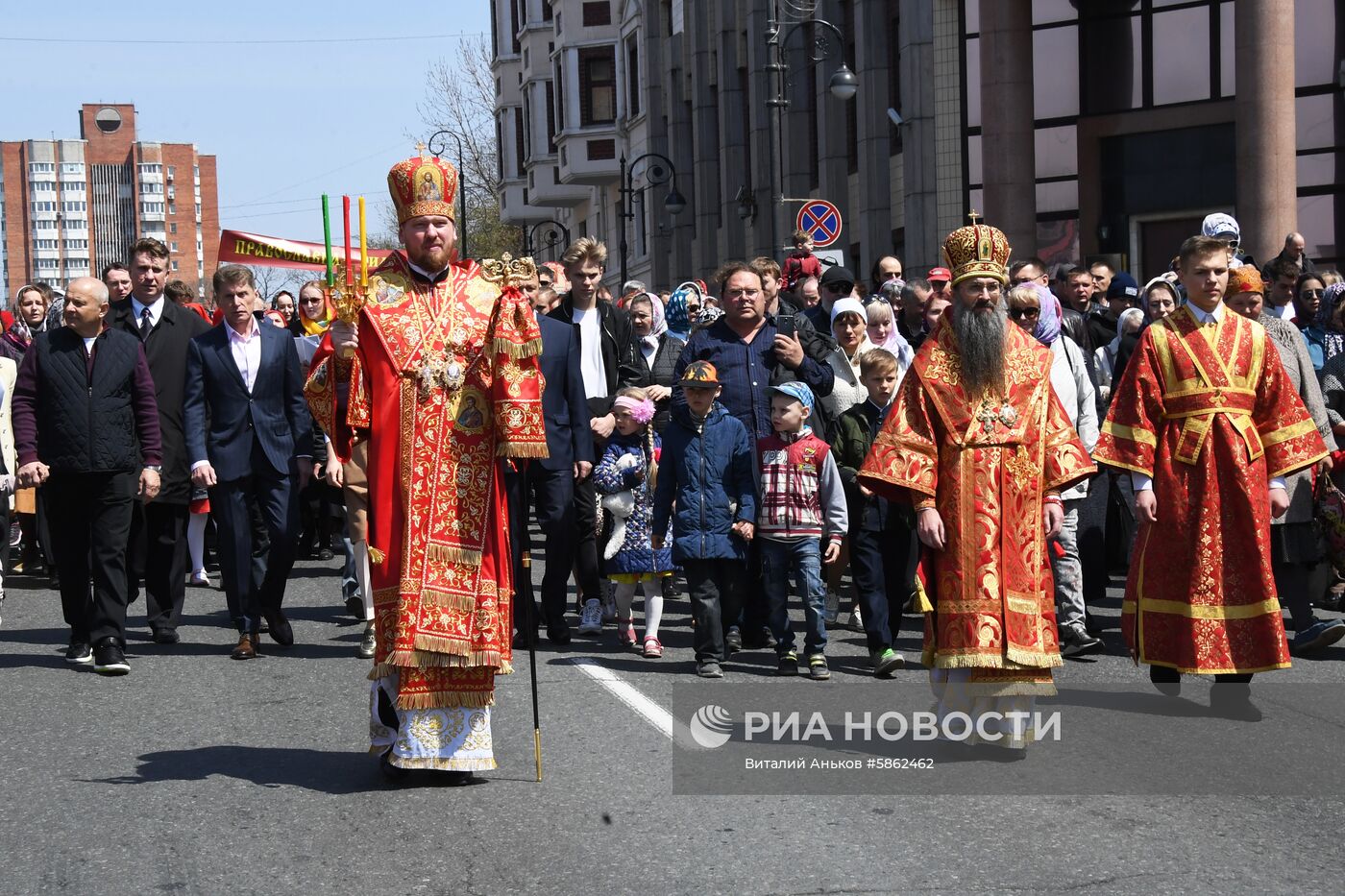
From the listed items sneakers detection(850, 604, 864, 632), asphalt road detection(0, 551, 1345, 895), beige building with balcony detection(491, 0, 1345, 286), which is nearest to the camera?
asphalt road detection(0, 551, 1345, 895)

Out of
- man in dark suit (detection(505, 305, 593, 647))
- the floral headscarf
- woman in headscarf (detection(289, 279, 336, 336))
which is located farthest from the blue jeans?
woman in headscarf (detection(289, 279, 336, 336))

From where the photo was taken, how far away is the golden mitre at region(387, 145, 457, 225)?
24.0ft

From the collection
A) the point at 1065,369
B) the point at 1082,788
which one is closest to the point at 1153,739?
the point at 1082,788

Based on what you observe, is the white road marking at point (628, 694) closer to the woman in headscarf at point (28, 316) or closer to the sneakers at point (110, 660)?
the sneakers at point (110, 660)

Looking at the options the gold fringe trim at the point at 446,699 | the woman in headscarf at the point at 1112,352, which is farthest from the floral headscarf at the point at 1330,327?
the gold fringe trim at the point at 446,699

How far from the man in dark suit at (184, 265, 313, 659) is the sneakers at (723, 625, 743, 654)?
2590 mm

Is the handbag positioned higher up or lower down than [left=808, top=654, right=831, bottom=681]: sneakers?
higher up

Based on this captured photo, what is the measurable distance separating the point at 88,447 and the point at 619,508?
116 inches

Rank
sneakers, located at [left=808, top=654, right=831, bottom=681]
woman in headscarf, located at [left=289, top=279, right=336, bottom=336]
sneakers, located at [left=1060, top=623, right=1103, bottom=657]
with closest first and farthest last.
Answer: sneakers, located at [left=808, top=654, right=831, bottom=681] → sneakers, located at [left=1060, top=623, right=1103, bottom=657] → woman in headscarf, located at [left=289, top=279, right=336, bottom=336]

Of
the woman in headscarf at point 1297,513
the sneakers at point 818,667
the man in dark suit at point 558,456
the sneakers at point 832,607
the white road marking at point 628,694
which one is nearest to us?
the white road marking at point 628,694

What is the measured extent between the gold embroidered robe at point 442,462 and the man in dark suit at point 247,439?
3.75 metres

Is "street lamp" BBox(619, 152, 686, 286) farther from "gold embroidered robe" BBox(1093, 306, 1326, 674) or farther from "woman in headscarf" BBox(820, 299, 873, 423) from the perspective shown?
"gold embroidered robe" BBox(1093, 306, 1326, 674)

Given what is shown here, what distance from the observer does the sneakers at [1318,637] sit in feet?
32.6

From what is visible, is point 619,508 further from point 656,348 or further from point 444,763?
point 444,763
